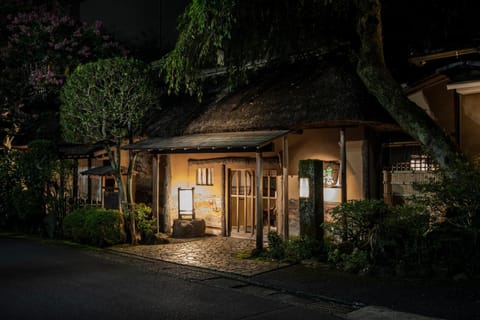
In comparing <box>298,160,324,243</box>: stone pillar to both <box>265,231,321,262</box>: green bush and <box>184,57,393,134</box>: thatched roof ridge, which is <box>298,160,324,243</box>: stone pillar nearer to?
<box>265,231,321,262</box>: green bush

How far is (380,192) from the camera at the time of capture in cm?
1346

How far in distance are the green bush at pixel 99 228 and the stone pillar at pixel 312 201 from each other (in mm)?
5846

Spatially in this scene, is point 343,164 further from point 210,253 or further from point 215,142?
point 210,253

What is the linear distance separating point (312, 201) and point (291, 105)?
311 cm

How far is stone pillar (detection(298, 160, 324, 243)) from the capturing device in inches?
467

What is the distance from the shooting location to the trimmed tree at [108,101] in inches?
586

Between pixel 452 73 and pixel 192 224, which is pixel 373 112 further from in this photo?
pixel 192 224

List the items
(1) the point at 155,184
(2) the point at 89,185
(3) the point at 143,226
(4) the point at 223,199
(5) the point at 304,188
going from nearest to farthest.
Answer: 1. (5) the point at 304,188
2. (3) the point at 143,226
3. (1) the point at 155,184
4. (4) the point at 223,199
5. (2) the point at 89,185

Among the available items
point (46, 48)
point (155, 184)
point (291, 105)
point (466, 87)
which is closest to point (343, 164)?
point (291, 105)

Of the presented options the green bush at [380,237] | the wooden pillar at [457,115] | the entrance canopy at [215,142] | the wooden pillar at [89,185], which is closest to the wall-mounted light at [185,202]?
the entrance canopy at [215,142]

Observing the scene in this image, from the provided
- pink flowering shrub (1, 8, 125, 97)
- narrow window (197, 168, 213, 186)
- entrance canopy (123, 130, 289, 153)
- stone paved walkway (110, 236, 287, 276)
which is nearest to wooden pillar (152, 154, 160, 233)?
entrance canopy (123, 130, 289, 153)

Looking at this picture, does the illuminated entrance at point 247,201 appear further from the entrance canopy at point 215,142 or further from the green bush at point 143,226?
the green bush at point 143,226

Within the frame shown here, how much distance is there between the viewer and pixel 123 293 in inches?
356

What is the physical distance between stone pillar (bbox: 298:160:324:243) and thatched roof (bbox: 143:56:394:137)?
1363 millimetres
